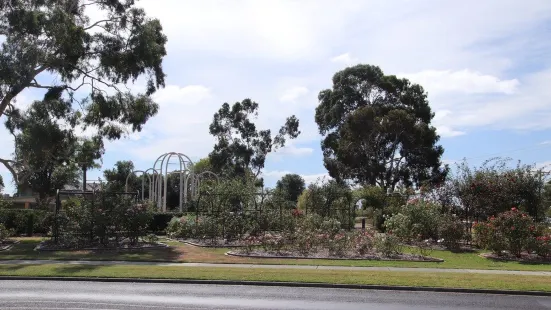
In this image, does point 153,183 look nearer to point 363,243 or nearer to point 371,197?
point 371,197

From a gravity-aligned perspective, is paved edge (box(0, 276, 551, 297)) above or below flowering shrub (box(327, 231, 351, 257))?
below

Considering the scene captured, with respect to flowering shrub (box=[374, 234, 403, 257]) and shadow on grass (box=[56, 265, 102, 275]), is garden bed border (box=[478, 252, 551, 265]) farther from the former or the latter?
shadow on grass (box=[56, 265, 102, 275])

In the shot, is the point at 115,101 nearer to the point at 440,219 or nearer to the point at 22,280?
the point at 22,280

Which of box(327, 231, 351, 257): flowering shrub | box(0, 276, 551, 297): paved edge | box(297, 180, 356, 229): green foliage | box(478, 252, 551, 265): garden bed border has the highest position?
box(297, 180, 356, 229): green foliage

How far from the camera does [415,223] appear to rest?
21750mm

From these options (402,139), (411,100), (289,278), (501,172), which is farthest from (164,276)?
(411,100)

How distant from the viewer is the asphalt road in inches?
394

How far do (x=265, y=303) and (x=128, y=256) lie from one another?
8848 mm

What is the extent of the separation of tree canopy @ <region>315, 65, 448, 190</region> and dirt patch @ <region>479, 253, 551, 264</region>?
30.8 metres

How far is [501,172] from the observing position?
2592cm

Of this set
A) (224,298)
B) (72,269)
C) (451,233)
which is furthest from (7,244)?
(451,233)

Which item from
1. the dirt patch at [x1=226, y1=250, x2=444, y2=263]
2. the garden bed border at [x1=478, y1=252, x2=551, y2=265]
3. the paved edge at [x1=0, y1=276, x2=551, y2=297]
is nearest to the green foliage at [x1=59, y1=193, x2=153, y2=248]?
the dirt patch at [x1=226, y1=250, x2=444, y2=263]

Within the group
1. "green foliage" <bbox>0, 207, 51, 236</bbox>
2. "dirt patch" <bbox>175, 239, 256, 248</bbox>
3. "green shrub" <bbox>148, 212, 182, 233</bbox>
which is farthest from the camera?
"green shrub" <bbox>148, 212, 182, 233</bbox>

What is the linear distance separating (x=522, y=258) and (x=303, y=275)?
8.97 m
